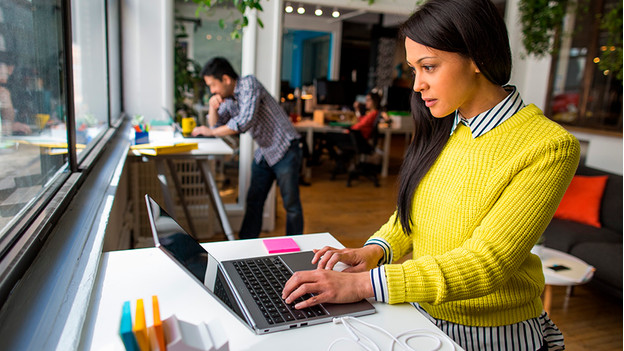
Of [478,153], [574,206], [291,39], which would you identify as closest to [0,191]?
[478,153]

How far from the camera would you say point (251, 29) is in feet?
12.0

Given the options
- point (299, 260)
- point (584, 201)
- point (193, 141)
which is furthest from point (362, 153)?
point (299, 260)

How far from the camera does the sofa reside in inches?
106

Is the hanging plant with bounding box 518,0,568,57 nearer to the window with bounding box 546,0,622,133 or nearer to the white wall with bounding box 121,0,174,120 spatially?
the window with bounding box 546,0,622,133

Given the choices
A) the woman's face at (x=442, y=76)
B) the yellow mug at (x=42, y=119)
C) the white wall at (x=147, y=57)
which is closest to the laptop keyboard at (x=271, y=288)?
the woman's face at (x=442, y=76)

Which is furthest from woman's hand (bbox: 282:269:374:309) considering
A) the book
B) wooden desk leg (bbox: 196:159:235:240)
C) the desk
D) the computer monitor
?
the computer monitor

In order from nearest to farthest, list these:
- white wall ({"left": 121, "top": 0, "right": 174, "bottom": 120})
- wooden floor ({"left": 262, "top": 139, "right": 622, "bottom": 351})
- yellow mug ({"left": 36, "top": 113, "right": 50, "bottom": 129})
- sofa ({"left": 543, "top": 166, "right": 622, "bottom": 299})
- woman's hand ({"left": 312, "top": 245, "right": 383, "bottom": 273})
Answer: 1. woman's hand ({"left": 312, "top": 245, "right": 383, "bottom": 273})
2. yellow mug ({"left": 36, "top": 113, "right": 50, "bottom": 129})
3. wooden floor ({"left": 262, "top": 139, "right": 622, "bottom": 351})
4. sofa ({"left": 543, "top": 166, "right": 622, "bottom": 299})
5. white wall ({"left": 121, "top": 0, "right": 174, "bottom": 120})

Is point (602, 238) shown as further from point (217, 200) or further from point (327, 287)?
point (327, 287)

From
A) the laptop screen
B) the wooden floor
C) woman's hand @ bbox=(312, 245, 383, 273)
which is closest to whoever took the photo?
the laptop screen

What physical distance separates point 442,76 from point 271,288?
1.97ft

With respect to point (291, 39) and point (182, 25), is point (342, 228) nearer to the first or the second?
point (182, 25)

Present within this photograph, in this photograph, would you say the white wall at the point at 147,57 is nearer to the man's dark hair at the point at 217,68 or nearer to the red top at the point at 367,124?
the man's dark hair at the point at 217,68

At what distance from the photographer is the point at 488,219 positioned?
975 millimetres

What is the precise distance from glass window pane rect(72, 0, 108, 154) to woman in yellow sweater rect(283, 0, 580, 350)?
142 cm
